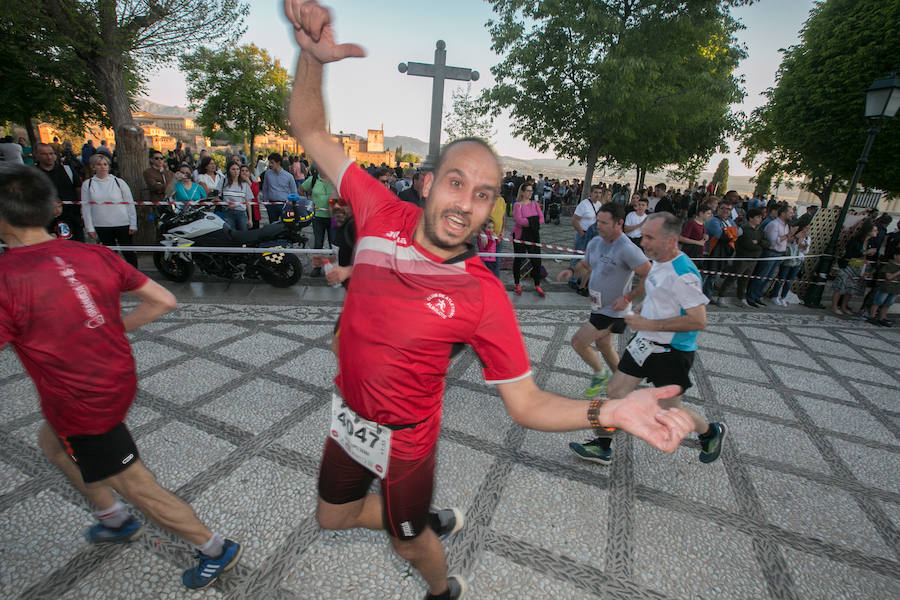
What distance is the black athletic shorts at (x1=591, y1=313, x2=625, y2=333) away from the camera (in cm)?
369

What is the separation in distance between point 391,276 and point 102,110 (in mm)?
23039

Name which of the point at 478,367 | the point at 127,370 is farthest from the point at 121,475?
the point at 478,367

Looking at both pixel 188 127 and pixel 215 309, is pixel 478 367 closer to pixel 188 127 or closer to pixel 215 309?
pixel 215 309

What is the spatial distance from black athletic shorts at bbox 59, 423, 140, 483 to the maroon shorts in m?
0.87

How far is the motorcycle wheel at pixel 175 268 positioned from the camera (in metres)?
6.40

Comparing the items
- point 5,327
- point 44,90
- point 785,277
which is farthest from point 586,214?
point 44,90

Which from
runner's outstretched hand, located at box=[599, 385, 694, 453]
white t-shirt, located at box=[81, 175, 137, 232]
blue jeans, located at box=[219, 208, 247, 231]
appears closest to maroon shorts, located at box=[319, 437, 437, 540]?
runner's outstretched hand, located at box=[599, 385, 694, 453]

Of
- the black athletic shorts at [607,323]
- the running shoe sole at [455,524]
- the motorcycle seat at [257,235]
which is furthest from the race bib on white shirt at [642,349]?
the motorcycle seat at [257,235]

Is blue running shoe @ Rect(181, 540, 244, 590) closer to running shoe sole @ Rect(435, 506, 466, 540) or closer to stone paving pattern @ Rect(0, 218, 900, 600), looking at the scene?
stone paving pattern @ Rect(0, 218, 900, 600)

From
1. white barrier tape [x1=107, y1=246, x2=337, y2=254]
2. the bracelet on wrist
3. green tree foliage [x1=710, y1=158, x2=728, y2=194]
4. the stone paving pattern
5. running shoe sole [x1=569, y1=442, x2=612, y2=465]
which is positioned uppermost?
green tree foliage [x1=710, y1=158, x2=728, y2=194]

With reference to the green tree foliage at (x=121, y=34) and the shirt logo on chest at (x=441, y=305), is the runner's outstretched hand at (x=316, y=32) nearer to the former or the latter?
the shirt logo on chest at (x=441, y=305)

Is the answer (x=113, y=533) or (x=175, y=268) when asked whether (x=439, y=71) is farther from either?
(x=113, y=533)

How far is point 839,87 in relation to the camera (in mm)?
13500

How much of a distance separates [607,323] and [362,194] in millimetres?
2695
